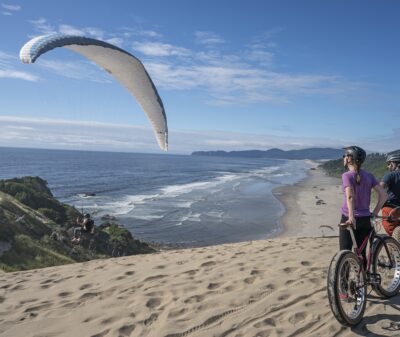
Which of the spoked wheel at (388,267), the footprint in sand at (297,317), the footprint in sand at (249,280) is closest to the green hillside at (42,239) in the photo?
the footprint in sand at (249,280)

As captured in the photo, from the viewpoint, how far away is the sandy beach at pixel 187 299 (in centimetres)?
450

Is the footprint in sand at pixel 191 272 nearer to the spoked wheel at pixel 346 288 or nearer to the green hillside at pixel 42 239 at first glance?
the spoked wheel at pixel 346 288

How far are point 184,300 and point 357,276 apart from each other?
233cm

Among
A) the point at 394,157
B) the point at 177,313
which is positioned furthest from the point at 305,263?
the point at 177,313

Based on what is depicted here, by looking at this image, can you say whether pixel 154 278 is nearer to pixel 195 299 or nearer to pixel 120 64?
pixel 195 299

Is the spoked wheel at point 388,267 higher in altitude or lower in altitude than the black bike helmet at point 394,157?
lower

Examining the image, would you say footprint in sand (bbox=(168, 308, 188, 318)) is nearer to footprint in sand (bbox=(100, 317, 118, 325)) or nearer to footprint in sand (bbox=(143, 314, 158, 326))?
footprint in sand (bbox=(143, 314, 158, 326))

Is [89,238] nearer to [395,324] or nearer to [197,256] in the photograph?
[197,256]

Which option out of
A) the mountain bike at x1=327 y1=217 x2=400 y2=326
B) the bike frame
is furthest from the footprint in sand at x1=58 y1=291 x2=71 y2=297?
the bike frame

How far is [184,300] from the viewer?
5.31 metres

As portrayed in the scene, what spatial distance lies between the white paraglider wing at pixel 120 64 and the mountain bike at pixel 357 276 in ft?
21.4

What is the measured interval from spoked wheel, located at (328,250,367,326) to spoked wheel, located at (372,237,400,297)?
490mm

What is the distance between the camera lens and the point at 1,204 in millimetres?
14336

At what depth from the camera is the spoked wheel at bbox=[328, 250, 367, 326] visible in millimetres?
4293
